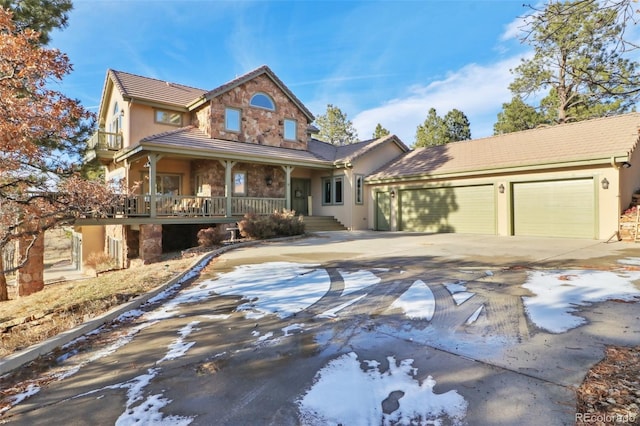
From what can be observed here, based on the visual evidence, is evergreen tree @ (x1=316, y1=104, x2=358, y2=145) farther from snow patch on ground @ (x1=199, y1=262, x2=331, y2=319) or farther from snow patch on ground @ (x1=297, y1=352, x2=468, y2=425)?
snow patch on ground @ (x1=297, y1=352, x2=468, y2=425)

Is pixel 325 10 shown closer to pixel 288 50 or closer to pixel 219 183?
pixel 288 50

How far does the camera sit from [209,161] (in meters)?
16.0

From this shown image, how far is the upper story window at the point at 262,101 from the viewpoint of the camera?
56.4 feet

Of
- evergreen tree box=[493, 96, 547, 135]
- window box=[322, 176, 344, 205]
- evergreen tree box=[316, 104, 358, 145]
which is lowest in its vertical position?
window box=[322, 176, 344, 205]

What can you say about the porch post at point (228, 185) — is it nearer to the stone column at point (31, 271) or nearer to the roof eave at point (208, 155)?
the roof eave at point (208, 155)

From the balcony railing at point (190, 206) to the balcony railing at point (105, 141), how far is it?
4281mm

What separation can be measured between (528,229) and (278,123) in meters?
12.4

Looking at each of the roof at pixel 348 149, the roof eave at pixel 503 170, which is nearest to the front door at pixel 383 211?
the roof eave at pixel 503 170

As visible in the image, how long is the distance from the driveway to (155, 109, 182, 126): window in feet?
41.4

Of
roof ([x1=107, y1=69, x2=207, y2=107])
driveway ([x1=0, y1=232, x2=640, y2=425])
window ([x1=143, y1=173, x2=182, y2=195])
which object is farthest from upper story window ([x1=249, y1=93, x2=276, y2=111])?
driveway ([x1=0, y1=232, x2=640, y2=425])

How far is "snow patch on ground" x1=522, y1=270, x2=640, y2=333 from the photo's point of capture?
3.82m

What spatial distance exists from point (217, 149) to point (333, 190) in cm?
681

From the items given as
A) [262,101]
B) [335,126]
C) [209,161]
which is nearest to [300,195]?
[262,101]

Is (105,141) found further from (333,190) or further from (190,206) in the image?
(333,190)
